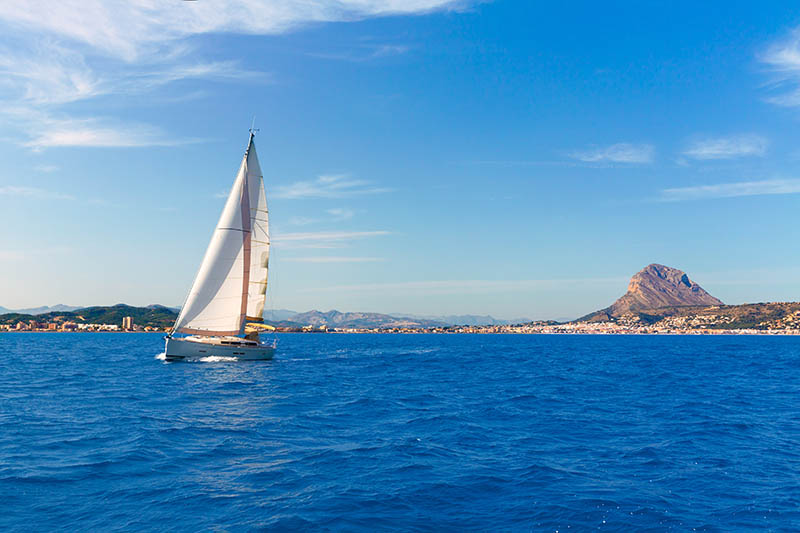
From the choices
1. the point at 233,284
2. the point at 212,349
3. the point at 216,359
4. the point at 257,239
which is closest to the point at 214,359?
the point at 216,359

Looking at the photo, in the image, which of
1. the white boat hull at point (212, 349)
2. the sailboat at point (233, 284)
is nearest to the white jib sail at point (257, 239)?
the sailboat at point (233, 284)

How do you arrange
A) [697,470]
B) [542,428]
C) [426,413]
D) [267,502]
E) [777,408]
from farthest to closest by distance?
[777,408], [426,413], [542,428], [697,470], [267,502]

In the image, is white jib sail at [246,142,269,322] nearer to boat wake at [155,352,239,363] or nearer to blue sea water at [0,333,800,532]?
boat wake at [155,352,239,363]

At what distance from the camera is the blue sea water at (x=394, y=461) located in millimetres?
14484

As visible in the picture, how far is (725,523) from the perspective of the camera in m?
14.2

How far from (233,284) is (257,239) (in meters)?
7.18

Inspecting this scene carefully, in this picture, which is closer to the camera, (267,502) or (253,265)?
(267,502)

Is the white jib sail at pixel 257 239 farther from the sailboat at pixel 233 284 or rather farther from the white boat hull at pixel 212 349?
the white boat hull at pixel 212 349

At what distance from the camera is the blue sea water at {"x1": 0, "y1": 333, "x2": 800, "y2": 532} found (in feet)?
47.5

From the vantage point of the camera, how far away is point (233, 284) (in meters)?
68.4

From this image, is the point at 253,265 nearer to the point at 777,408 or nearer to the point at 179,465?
the point at 179,465

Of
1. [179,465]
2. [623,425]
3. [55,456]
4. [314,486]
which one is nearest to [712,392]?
→ [623,425]

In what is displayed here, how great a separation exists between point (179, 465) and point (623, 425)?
2279cm

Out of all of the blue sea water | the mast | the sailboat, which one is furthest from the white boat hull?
the blue sea water
